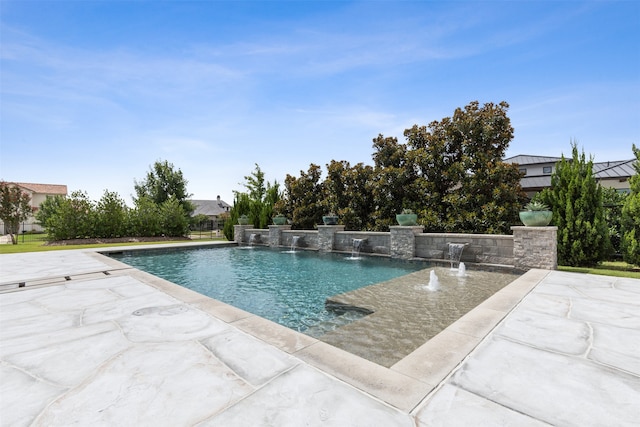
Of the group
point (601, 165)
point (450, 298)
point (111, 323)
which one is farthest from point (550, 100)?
point (601, 165)

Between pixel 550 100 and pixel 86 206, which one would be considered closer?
pixel 550 100

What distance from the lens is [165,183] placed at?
33.0 metres

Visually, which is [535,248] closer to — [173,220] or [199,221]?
[173,220]

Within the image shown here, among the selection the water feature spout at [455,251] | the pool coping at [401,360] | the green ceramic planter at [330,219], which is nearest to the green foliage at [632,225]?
the water feature spout at [455,251]

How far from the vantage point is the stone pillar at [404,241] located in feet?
34.5

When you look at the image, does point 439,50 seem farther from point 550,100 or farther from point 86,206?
point 86,206

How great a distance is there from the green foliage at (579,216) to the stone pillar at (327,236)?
836 centimetres

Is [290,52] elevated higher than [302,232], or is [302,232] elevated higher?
[290,52]

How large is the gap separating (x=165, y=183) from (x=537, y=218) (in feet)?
118

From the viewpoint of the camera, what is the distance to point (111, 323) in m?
3.67

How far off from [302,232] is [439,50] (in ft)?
34.4

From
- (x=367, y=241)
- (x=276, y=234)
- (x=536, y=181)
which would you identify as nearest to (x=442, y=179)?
(x=367, y=241)

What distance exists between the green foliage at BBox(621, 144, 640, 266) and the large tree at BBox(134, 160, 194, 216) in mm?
34744

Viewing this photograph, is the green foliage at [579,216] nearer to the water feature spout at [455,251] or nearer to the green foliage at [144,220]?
the water feature spout at [455,251]
